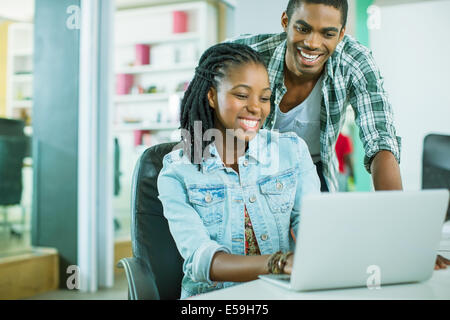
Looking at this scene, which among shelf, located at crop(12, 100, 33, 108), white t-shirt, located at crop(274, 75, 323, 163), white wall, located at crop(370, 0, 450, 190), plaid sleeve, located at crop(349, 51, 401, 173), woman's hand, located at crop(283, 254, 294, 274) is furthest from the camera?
white wall, located at crop(370, 0, 450, 190)

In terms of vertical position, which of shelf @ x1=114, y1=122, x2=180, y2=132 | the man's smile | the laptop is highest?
shelf @ x1=114, y1=122, x2=180, y2=132

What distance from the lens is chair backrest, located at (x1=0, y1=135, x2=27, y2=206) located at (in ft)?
8.50

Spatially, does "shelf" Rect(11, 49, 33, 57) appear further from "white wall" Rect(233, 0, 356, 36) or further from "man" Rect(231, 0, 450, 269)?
"man" Rect(231, 0, 450, 269)

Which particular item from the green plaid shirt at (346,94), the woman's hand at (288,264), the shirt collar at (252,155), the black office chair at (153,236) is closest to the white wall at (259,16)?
the green plaid shirt at (346,94)

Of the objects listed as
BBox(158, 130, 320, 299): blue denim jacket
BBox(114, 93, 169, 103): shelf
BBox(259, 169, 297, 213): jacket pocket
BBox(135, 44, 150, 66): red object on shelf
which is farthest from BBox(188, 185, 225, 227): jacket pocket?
BBox(135, 44, 150, 66): red object on shelf

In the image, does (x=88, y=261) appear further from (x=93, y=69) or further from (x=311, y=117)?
(x=311, y=117)

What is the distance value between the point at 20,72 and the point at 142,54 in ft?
8.07

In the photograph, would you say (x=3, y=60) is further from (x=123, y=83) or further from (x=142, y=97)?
(x=123, y=83)

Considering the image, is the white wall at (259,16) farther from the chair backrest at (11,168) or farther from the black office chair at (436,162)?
the chair backrest at (11,168)

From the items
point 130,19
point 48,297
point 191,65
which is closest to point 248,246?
point 48,297

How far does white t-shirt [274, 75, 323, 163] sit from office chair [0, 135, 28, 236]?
1.70 m

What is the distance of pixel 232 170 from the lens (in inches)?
41.0

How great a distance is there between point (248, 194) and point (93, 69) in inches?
81.7
